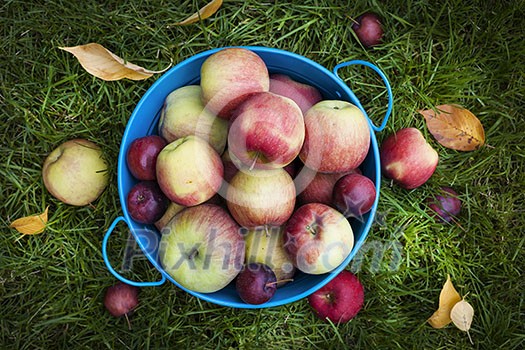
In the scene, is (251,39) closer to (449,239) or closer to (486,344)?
(449,239)

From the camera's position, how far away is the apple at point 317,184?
5.91 feet

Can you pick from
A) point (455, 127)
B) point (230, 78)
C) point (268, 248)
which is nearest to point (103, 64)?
point (230, 78)

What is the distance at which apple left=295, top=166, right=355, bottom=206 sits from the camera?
1803 mm

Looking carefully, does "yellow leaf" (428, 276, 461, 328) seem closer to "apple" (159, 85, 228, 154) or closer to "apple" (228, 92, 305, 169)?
"apple" (228, 92, 305, 169)

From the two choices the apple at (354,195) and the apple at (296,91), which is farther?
the apple at (296,91)

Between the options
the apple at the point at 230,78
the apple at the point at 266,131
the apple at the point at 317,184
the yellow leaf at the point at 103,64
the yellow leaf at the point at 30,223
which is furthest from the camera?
the yellow leaf at the point at 30,223

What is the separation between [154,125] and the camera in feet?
6.46

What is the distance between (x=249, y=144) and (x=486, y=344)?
4.20 feet

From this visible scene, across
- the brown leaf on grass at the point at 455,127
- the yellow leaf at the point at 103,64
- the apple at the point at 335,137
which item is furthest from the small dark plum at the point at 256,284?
the brown leaf on grass at the point at 455,127

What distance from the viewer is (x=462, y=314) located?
6.56ft

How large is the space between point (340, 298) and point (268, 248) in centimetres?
37

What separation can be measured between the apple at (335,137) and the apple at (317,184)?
0.07 meters

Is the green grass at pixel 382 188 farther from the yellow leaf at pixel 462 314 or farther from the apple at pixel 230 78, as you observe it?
the apple at pixel 230 78

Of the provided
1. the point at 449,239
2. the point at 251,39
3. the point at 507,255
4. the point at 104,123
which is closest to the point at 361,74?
the point at 251,39
